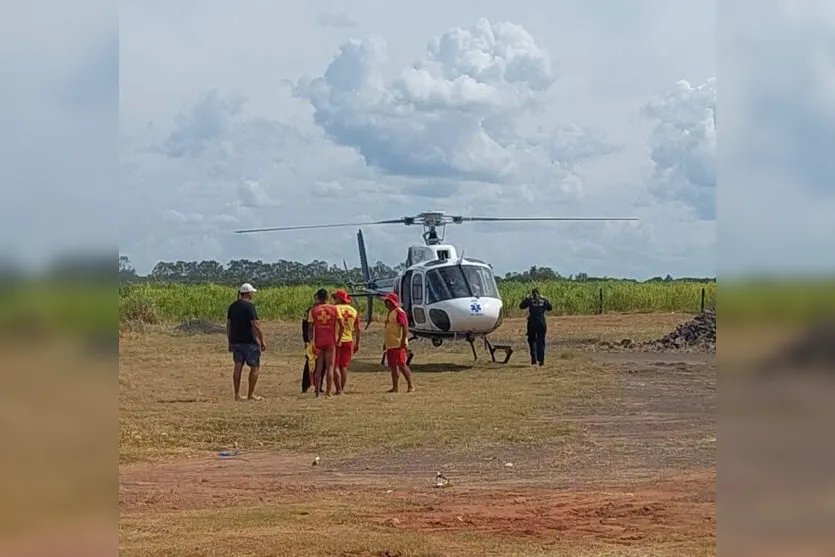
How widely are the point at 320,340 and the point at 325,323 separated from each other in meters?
0.27

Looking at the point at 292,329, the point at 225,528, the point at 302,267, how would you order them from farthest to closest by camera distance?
the point at 302,267 < the point at 292,329 < the point at 225,528

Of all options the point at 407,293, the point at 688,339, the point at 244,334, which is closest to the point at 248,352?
the point at 244,334

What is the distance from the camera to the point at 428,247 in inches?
890

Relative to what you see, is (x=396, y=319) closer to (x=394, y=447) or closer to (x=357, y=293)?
(x=394, y=447)

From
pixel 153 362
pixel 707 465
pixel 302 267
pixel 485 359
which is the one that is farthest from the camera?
pixel 302 267

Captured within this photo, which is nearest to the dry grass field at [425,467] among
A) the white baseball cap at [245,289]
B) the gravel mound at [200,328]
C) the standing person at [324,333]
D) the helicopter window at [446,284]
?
the standing person at [324,333]

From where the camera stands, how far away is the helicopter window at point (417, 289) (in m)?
22.2

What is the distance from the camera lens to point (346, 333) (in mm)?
15250

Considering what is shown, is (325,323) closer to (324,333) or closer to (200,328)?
(324,333)
